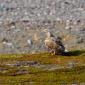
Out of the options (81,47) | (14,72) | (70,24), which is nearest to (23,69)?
(14,72)

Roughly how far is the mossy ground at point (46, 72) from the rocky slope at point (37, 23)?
669 centimetres

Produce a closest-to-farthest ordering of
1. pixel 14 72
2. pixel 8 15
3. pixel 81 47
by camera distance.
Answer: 1. pixel 14 72
2. pixel 81 47
3. pixel 8 15

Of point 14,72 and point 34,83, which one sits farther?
point 14,72

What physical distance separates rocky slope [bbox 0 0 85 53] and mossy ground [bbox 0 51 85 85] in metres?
6.69

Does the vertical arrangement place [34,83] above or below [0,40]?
above

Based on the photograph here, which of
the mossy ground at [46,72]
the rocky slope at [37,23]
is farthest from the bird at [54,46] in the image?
the rocky slope at [37,23]

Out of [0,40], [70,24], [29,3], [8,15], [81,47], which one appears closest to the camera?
[81,47]

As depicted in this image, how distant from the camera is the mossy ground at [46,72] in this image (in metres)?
30.5

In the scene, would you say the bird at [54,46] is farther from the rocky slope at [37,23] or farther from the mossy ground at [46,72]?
the rocky slope at [37,23]

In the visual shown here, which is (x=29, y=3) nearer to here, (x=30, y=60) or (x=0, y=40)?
(x=0, y=40)

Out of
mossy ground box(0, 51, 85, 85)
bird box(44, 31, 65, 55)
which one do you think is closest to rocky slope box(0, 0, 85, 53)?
bird box(44, 31, 65, 55)

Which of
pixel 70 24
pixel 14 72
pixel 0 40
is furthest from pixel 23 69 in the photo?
pixel 70 24

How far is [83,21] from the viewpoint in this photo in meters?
49.6

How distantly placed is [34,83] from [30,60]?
16.6 ft
